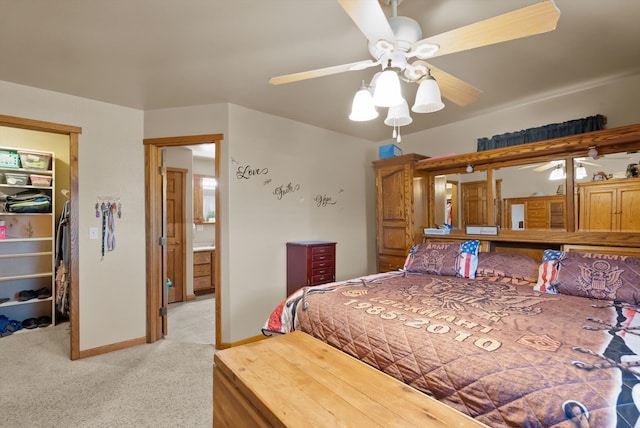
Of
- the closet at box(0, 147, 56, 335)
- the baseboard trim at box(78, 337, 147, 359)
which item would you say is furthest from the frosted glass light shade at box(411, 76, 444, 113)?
the closet at box(0, 147, 56, 335)

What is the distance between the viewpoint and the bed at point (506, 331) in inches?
37.7

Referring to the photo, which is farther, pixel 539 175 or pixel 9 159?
pixel 9 159

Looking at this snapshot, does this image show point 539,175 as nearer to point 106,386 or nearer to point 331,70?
point 331,70

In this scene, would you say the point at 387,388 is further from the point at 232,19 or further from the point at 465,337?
the point at 232,19

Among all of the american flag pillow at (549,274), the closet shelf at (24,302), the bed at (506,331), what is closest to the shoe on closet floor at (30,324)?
the closet shelf at (24,302)

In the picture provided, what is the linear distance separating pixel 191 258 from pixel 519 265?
4.16 metres

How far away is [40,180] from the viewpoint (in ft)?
11.8

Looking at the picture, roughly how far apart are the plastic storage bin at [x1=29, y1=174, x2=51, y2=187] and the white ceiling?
1.47 m

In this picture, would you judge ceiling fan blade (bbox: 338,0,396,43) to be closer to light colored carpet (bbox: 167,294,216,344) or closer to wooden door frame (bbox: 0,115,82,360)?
wooden door frame (bbox: 0,115,82,360)

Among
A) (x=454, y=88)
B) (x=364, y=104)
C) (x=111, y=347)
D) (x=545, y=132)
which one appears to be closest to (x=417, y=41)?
(x=364, y=104)

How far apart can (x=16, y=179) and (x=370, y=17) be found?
13.8 feet

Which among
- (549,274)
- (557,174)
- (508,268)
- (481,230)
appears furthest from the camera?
(481,230)

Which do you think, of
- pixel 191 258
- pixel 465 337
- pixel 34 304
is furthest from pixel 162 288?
pixel 465 337

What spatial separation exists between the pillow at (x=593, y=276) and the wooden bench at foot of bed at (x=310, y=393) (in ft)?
5.02
